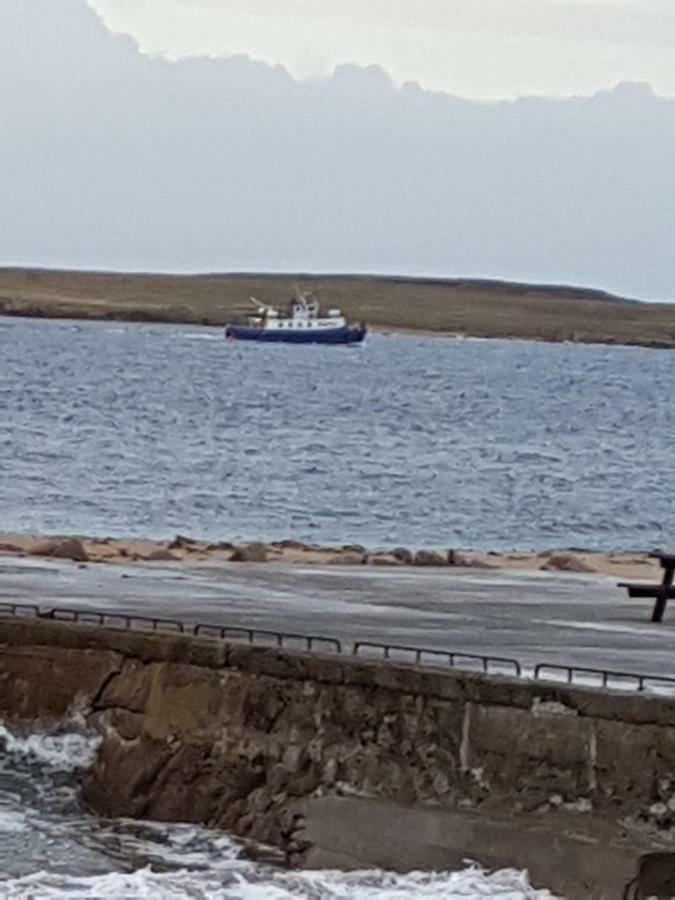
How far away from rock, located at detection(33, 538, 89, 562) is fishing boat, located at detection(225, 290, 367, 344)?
5849 inches

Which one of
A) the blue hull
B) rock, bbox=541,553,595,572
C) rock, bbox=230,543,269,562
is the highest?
rock, bbox=541,553,595,572

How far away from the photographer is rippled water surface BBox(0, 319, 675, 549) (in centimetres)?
4825

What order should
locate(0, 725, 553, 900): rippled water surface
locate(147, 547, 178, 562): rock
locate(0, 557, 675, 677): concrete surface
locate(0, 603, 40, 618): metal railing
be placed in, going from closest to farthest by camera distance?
locate(0, 725, 553, 900): rippled water surface → locate(0, 603, 40, 618): metal railing → locate(0, 557, 675, 677): concrete surface → locate(147, 547, 178, 562): rock

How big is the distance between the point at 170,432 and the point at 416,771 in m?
60.4

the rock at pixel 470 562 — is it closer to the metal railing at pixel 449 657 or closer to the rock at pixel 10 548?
the rock at pixel 10 548

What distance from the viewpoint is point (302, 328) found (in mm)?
179750

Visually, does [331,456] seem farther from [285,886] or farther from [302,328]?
[302,328]

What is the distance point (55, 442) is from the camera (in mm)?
67562

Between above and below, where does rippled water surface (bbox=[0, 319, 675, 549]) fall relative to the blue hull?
above

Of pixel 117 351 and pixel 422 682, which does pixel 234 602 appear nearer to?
pixel 422 682

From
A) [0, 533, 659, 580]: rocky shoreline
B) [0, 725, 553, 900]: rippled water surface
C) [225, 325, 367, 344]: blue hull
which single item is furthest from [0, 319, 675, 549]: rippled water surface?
[225, 325, 367, 344]: blue hull

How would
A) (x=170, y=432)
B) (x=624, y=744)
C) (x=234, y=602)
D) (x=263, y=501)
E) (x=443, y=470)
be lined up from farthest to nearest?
1. (x=170, y=432)
2. (x=443, y=470)
3. (x=263, y=501)
4. (x=234, y=602)
5. (x=624, y=744)

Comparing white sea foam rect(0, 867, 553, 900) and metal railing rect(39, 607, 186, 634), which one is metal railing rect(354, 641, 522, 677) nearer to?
metal railing rect(39, 607, 186, 634)

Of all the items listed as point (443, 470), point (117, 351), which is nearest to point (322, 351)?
point (117, 351)
